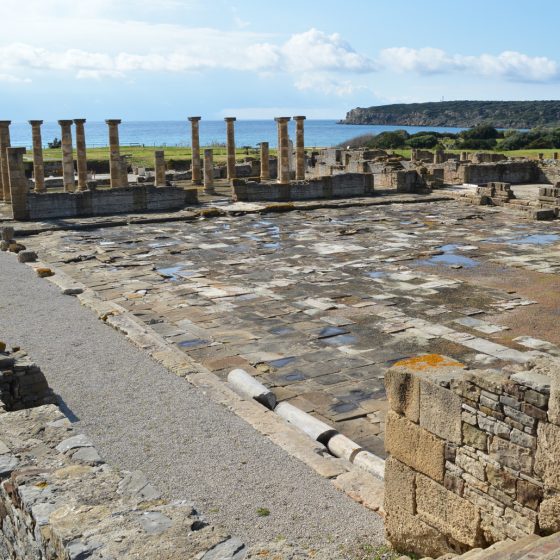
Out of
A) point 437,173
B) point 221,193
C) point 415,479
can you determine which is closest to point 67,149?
point 221,193

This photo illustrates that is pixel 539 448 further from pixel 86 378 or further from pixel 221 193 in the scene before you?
pixel 221 193

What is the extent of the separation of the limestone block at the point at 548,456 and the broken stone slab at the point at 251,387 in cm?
545

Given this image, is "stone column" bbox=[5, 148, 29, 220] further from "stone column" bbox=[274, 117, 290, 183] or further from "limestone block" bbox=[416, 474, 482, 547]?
"limestone block" bbox=[416, 474, 482, 547]

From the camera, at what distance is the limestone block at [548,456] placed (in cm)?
512

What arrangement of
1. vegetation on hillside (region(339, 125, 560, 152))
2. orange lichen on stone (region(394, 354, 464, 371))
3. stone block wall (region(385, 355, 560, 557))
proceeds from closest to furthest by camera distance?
stone block wall (region(385, 355, 560, 557)), orange lichen on stone (region(394, 354, 464, 371)), vegetation on hillside (region(339, 125, 560, 152))

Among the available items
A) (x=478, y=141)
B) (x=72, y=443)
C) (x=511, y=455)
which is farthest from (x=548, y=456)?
(x=478, y=141)

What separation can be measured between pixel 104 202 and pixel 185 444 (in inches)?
910

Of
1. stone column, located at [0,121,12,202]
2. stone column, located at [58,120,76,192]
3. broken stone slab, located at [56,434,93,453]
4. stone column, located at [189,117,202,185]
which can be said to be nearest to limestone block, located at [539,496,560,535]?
broken stone slab, located at [56,434,93,453]

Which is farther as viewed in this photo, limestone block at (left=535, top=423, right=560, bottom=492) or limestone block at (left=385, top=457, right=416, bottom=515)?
limestone block at (left=385, top=457, right=416, bottom=515)

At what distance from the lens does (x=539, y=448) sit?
526 cm

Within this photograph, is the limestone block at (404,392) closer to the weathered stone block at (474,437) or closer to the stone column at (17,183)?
the weathered stone block at (474,437)

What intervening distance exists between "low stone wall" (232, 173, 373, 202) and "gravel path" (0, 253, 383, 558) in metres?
20.3

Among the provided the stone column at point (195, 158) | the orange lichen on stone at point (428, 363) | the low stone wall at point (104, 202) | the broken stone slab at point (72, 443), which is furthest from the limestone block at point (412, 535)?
the stone column at point (195, 158)

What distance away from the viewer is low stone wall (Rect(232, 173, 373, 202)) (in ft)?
110
